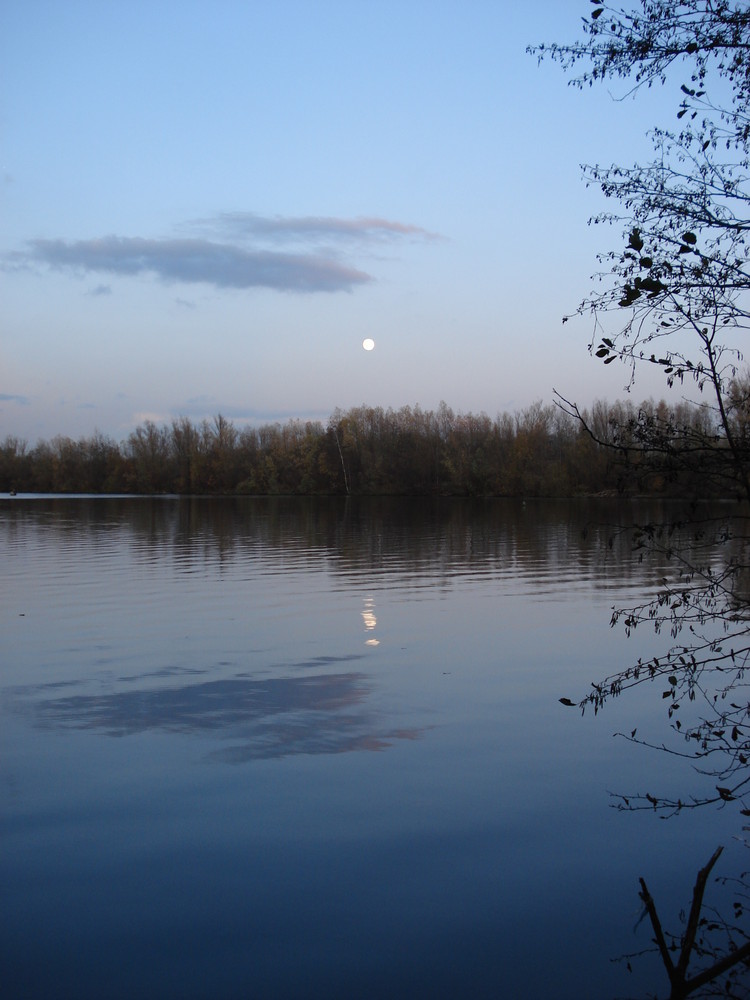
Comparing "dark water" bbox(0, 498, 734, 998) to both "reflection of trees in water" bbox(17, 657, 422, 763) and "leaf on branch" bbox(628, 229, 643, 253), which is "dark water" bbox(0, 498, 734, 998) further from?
"leaf on branch" bbox(628, 229, 643, 253)

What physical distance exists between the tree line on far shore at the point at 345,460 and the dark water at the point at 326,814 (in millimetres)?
68406

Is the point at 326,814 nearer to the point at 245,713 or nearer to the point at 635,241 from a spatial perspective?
the point at 245,713

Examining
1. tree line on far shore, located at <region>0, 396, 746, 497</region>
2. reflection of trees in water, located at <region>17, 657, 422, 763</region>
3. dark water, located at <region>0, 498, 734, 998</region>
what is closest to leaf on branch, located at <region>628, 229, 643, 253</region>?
dark water, located at <region>0, 498, 734, 998</region>

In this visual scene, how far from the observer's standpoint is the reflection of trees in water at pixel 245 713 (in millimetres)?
9164

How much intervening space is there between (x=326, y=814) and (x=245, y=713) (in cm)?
319

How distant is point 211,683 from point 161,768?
336 centimetres

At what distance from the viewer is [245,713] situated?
10.2 meters

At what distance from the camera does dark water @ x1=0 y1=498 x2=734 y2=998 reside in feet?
17.3

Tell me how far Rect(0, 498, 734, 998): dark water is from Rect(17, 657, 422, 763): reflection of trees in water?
5 centimetres

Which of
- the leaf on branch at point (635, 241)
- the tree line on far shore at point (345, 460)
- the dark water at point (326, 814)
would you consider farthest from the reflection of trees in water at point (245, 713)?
the tree line on far shore at point (345, 460)

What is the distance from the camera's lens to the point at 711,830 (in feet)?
23.2

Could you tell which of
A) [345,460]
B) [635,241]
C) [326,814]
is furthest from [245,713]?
[345,460]

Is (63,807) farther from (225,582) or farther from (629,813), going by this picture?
(225,582)

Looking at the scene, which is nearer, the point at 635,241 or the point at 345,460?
the point at 635,241
